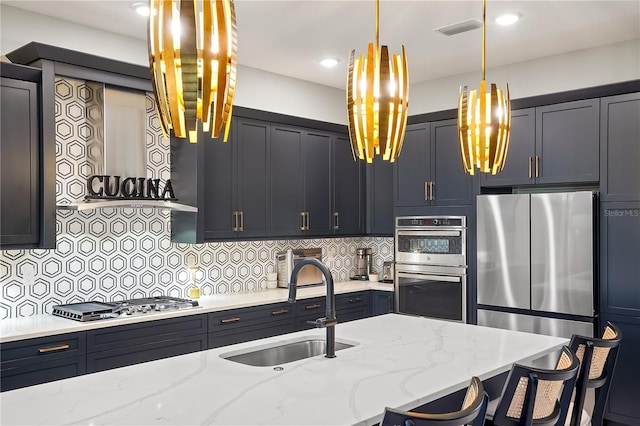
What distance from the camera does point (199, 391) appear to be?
1.95 m

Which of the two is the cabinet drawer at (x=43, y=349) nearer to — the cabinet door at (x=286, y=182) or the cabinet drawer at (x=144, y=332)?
the cabinet drawer at (x=144, y=332)

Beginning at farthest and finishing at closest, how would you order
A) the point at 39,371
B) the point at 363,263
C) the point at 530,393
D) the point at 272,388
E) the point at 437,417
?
1. the point at 363,263
2. the point at 39,371
3. the point at 272,388
4. the point at 530,393
5. the point at 437,417

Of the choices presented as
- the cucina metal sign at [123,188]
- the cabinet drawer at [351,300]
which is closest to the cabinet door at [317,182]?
the cabinet drawer at [351,300]

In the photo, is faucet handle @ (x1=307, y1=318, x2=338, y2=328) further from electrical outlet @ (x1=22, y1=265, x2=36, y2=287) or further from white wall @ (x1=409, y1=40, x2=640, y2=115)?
white wall @ (x1=409, y1=40, x2=640, y2=115)

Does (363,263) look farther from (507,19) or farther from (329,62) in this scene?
(507,19)

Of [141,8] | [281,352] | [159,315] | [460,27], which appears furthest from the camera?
[460,27]

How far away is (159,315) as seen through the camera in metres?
3.70

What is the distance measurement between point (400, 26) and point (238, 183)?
1.76 m

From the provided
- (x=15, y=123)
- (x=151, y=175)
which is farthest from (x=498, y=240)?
(x=15, y=123)

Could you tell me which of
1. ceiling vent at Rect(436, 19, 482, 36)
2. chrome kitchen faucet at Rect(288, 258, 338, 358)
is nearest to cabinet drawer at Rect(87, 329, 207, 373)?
chrome kitchen faucet at Rect(288, 258, 338, 358)

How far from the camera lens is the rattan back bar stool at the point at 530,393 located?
72.6 inches

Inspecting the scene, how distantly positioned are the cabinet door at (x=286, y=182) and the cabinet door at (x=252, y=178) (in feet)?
0.26

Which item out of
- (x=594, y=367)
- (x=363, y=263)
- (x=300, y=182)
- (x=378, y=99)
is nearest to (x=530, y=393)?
(x=594, y=367)

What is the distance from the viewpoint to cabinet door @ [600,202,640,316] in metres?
3.89
